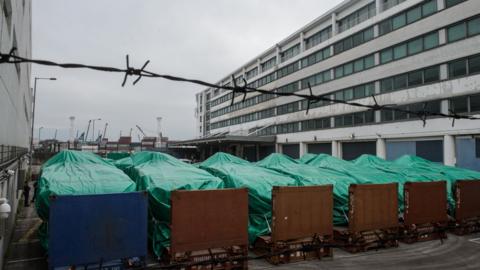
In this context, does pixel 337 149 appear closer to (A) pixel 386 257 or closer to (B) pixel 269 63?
(B) pixel 269 63

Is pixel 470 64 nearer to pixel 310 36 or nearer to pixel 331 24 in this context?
pixel 331 24

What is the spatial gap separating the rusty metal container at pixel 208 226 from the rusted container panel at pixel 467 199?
10077mm

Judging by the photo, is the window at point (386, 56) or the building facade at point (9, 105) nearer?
the building facade at point (9, 105)

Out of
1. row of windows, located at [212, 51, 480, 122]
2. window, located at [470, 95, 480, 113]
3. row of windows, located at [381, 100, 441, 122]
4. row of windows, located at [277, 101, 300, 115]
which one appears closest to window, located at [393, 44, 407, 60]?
row of windows, located at [212, 51, 480, 122]

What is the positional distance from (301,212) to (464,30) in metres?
22.0

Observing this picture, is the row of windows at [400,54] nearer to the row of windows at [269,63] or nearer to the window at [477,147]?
the window at [477,147]

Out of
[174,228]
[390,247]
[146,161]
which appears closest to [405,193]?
[390,247]

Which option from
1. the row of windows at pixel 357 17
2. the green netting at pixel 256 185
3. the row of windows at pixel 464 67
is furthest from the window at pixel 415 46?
the green netting at pixel 256 185

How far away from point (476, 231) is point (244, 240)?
37.6 feet

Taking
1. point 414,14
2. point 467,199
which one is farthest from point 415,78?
point 467,199

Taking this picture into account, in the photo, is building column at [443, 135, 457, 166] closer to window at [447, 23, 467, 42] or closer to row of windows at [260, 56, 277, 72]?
window at [447, 23, 467, 42]

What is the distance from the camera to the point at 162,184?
10.9 meters

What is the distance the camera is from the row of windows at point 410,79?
2655cm

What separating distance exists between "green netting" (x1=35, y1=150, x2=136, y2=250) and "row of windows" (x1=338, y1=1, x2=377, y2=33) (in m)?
30.9
